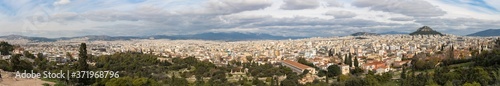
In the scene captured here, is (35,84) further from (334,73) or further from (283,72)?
(334,73)

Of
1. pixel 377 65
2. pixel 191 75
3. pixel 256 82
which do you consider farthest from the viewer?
pixel 377 65

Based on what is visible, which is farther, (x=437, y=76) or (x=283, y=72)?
(x=283, y=72)

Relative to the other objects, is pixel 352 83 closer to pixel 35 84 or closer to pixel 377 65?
pixel 35 84

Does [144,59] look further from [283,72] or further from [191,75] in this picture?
[283,72]

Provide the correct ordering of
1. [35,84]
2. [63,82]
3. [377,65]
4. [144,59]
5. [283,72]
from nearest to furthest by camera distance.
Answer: [35,84] < [63,82] < [283,72] < [144,59] < [377,65]

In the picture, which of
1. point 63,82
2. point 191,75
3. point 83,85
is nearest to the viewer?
point 83,85

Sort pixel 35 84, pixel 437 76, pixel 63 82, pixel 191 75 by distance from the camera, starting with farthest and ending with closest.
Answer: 1. pixel 191 75
2. pixel 437 76
3. pixel 63 82
4. pixel 35 84

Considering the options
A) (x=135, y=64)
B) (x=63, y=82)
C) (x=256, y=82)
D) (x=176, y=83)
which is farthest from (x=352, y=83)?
(x=135, y=64)

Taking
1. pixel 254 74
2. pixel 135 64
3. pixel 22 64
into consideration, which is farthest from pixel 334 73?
pixel 22 64

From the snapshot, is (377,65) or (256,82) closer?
(256,82)
